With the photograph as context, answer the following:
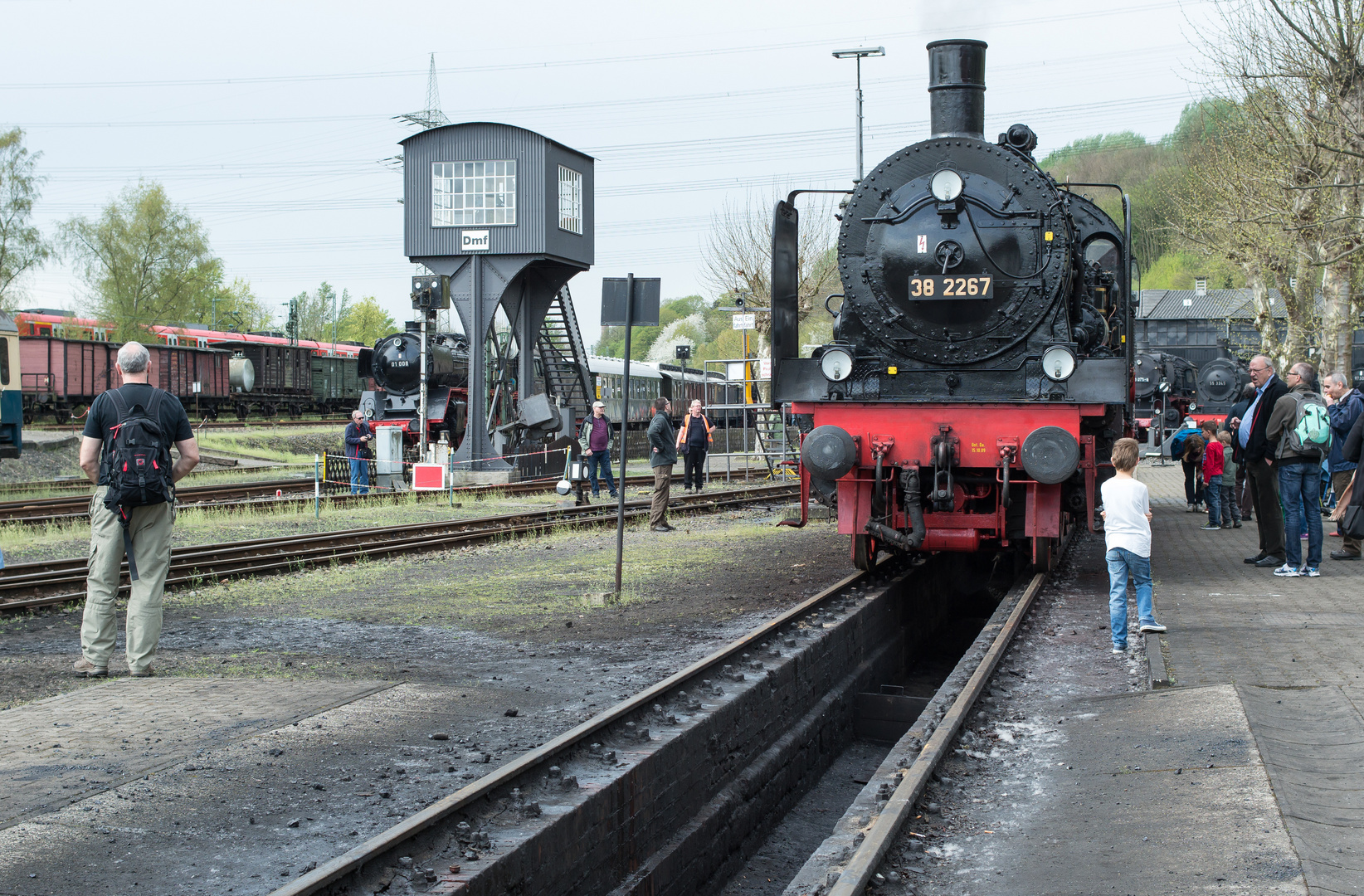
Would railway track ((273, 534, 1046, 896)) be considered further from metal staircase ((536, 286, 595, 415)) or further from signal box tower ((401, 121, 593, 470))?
metal staircase ((536, 286, 595, 415))

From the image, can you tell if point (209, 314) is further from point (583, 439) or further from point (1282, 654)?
point (1282, 654)

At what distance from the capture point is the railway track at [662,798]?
4137mm

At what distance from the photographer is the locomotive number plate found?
971 cm

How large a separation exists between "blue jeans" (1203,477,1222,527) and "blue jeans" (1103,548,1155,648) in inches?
316

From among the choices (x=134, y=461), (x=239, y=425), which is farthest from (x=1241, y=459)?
(x=239, y=425)

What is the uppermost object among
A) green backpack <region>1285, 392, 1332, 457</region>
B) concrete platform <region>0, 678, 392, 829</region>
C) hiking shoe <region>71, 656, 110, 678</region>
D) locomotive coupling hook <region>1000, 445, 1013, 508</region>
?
green backpack <region>1285, 392, 1332, 457</region>

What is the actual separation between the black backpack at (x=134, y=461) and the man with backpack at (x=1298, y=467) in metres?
8.69

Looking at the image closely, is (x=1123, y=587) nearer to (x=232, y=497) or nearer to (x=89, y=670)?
(x=89, y=670)

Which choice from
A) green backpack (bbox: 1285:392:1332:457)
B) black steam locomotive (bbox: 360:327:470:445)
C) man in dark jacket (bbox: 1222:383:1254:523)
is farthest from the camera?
black steam locomotive (bbox: 360:327:470:445)

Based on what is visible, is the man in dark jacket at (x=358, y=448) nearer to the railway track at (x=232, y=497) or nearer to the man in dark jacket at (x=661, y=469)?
the railway track at (x=232, y=497)

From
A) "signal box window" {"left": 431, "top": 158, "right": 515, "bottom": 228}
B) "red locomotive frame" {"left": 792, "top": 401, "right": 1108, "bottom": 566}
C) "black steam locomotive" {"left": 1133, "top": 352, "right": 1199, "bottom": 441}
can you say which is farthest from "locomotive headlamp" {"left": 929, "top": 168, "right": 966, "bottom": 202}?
"black steam locomotive" {"left": 1133, "top": 352, "right": 1199, "bottom": 441}

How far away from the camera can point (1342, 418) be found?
11617 millimetres

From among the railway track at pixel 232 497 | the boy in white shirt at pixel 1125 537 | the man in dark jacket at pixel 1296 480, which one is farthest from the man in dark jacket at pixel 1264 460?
the railway track at pixel 232 497

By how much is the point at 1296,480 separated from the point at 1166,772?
6.55m
